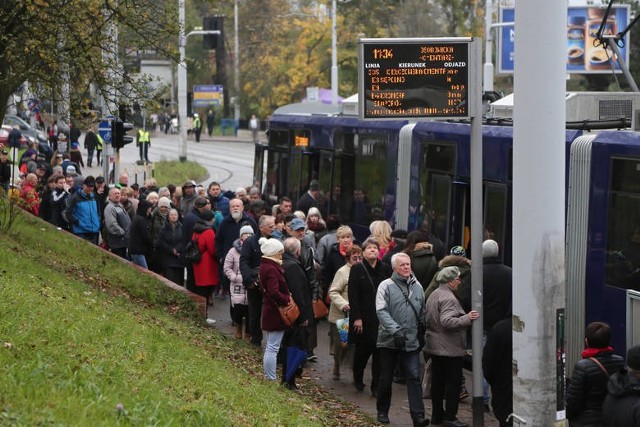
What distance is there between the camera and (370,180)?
21188 mm

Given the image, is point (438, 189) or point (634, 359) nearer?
point (634, 359)

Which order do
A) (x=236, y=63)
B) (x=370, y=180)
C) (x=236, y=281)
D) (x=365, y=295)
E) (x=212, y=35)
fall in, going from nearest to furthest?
(x=365, y=295) → (x=236, y=281) → (x=370, y=180) → (x=212, y=35) → (x=236, y=63)

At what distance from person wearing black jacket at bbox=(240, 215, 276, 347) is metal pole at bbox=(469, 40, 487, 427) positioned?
4.25 meters

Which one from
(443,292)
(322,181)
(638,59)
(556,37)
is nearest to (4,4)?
(322,181)

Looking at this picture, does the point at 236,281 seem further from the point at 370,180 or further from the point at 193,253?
the point at 370,180

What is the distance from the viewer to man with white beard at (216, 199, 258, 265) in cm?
1789

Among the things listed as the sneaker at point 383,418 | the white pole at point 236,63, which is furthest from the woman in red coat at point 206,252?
the white pole at point 236,63

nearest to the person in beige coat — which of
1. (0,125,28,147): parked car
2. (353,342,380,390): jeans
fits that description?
(353,342,380,390): jeans

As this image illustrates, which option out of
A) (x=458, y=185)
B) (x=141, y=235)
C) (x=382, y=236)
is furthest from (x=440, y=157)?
(x=141, y=235)

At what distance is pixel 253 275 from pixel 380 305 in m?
3.68

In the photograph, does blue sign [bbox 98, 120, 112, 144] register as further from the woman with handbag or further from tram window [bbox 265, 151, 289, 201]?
the woman with handbag

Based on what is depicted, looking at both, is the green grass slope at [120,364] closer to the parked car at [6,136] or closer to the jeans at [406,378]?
the jeans at [406,378]

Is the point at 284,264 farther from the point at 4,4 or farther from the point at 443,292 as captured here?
the point at 4,4

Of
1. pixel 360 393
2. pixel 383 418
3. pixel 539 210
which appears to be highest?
pixel 539 210
